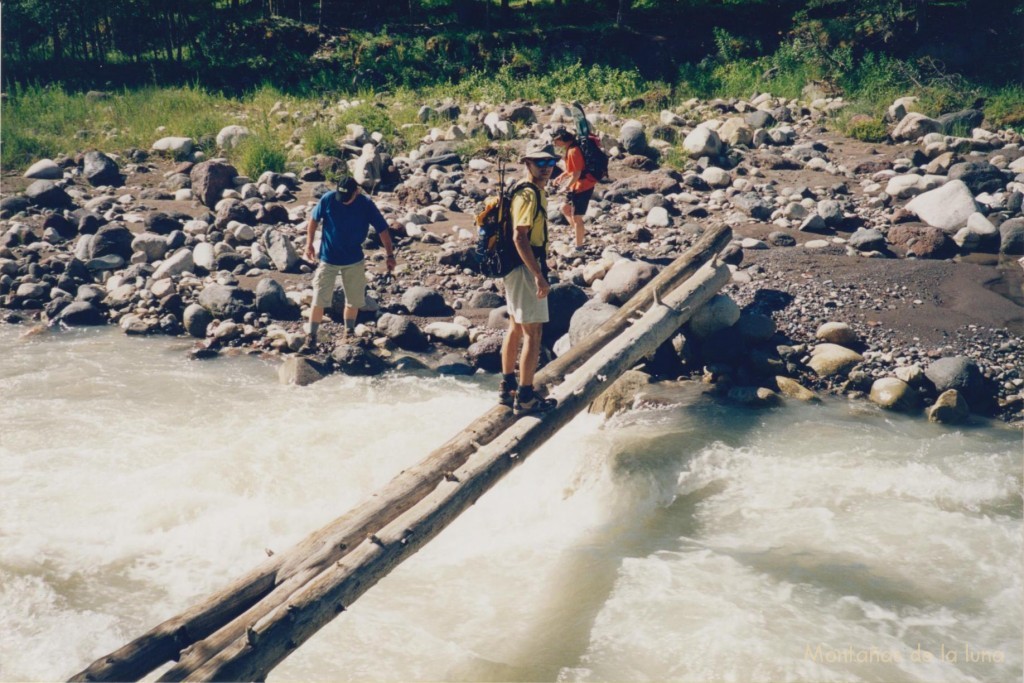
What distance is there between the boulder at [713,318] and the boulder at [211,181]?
8.16m

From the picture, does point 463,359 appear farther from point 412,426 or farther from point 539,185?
point 539,185

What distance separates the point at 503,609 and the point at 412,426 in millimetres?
2747

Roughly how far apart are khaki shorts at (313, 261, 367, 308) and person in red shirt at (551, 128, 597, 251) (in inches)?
106

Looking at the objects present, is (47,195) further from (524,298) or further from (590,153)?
(524,298)

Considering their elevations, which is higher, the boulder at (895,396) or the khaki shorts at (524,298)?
the khaki shorts at (524,298)

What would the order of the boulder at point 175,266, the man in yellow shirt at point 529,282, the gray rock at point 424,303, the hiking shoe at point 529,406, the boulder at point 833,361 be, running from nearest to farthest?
the man in yellow shirt at point 529,282 → the hiking shoe at point 529,406 → the boulder at point 833,361 → the gray rock at point 424,303 → the boulder at point 175,266

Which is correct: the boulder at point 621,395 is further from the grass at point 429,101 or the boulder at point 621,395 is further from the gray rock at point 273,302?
the grass at point 429,101

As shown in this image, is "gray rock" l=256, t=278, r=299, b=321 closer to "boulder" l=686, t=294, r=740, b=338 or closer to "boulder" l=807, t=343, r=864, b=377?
"boulder" l=686, t=294, r=740, b=338

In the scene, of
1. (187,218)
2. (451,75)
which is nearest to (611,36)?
(451,75)

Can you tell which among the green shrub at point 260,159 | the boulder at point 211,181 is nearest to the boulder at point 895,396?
the boulder at point 211,181

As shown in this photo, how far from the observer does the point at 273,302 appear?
1131 cm

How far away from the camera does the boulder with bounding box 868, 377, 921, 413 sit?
30.6ft

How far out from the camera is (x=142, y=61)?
79.7 feet

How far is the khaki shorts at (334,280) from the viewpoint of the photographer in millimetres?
9969
